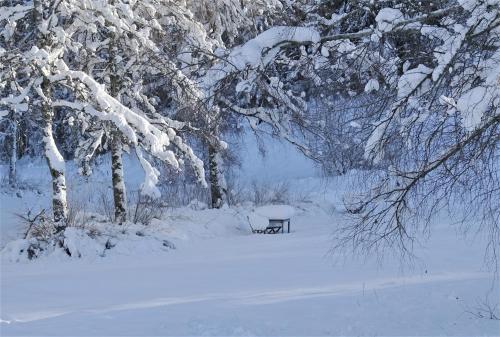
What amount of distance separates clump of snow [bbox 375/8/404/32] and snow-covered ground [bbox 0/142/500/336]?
2810 millimetres

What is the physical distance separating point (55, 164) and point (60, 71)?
176 cm

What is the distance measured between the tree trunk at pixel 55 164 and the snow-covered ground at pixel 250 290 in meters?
0.90

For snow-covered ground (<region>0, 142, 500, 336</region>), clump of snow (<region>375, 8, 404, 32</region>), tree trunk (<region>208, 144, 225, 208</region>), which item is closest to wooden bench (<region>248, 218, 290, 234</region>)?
tree trunk (<region>208, 144, 225, 208</region>)

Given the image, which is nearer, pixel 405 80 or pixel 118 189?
pixel 405 80

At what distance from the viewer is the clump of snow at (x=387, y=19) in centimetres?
523

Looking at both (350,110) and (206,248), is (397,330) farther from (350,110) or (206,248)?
(206,248)

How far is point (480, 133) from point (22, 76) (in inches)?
420

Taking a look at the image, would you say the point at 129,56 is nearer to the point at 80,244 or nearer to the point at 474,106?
the point at 80,244

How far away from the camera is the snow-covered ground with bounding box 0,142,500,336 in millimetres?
6152

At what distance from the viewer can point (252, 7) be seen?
50.9 ft

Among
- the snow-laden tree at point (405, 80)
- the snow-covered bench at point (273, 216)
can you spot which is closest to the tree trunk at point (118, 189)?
the snow-covered bench at point (273, 216)

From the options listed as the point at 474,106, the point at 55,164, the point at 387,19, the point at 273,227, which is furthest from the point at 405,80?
the point at 273,227

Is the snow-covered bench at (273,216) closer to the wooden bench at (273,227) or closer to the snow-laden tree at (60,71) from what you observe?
the wooden bench at (273,227)

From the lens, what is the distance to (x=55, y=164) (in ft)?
39.7
